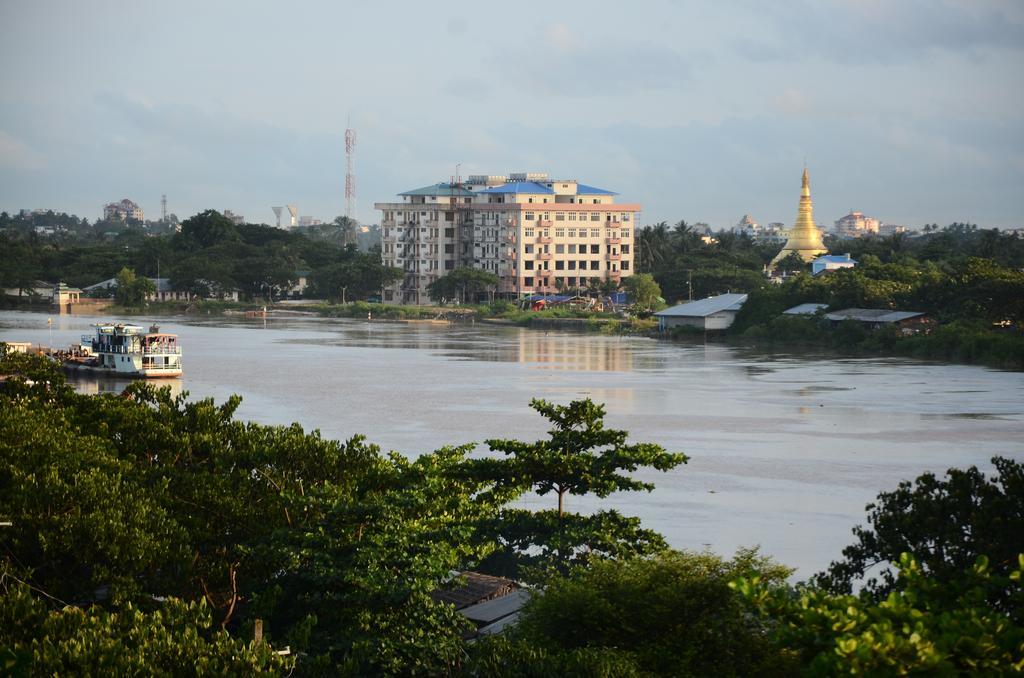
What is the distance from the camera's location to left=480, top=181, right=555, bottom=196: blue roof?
64625 mm

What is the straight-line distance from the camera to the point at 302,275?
71875 millimetres

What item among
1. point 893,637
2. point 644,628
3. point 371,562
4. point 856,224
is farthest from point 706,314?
point 856,224

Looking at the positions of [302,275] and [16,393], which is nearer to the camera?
[16,393]

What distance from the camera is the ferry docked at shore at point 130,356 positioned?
100ft

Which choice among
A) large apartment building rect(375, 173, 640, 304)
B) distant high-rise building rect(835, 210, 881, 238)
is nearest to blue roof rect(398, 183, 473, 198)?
large apartment building rect(375, 173, 640, 304)

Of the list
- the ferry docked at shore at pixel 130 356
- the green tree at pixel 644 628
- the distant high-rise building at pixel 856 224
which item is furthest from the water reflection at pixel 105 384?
the distant high-rise building at pixel 856 224

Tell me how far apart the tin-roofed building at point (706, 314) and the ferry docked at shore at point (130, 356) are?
1992cm

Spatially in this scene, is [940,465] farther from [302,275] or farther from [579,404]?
[302,275]

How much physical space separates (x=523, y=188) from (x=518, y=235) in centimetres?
315

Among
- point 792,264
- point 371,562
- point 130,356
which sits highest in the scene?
point 792,264

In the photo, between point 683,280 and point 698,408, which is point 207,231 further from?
point 698,408

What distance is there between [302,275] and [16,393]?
5867 cm

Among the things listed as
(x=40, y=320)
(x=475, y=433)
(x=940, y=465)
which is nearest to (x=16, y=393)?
(x=475, y=433)

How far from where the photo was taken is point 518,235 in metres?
63.1
